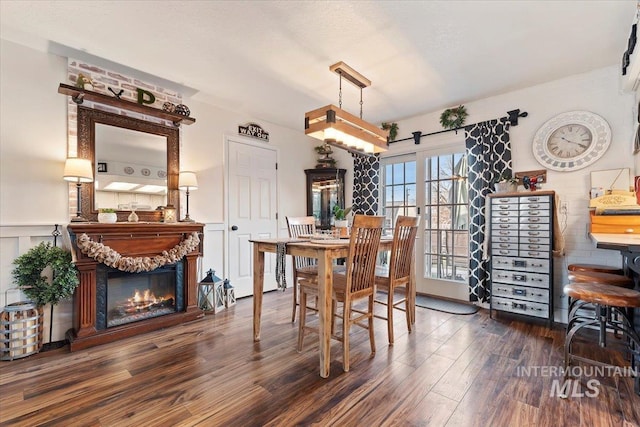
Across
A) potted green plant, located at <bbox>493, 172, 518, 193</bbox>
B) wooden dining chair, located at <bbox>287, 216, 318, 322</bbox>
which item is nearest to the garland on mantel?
wooden dining chair, located at <bbox>287, 216, 318, 322</bbox>

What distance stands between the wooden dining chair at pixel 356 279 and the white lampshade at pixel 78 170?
2156 millimetres

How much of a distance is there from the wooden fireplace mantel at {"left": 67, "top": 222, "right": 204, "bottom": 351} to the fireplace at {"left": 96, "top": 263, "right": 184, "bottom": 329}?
6 cm

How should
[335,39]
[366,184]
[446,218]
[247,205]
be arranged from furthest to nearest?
1. [366,184]
2. [247,205]
3. [446,218]
4. [335,39]

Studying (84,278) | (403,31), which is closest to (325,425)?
(84,278)

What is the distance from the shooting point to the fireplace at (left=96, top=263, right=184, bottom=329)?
2.65 meters

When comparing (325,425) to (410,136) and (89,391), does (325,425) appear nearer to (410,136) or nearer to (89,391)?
(89,391)

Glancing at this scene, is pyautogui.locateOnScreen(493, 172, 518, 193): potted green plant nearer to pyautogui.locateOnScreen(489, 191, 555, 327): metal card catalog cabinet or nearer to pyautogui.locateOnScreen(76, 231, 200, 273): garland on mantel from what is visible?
pyautogui.locateOnScreen(489, 191, 555, 327): metal card catalog cabinet

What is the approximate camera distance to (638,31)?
205cm

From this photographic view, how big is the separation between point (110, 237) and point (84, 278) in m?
0.39

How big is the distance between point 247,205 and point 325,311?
2.60m

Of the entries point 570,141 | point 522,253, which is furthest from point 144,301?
point 570,141

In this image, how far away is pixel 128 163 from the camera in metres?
3.11

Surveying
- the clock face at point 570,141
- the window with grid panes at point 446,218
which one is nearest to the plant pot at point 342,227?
the window with grid panes at point 446,218

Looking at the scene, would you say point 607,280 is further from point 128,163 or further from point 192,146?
point 128,163
